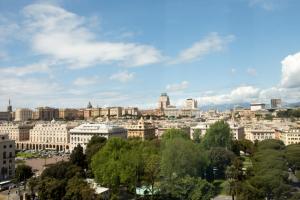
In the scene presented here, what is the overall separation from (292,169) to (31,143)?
37.0m

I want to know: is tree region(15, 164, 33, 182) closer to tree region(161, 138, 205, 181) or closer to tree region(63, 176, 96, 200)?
tree region(63, 176, 96, 200)

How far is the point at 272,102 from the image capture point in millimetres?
137750

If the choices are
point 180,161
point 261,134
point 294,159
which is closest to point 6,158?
point 180,161

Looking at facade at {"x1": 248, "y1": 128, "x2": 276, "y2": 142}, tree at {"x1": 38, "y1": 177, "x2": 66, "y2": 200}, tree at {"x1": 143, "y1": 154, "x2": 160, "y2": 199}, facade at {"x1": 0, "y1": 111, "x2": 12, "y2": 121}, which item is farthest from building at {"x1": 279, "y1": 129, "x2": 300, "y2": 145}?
facade at {"x1": 0, "y1": 111, "x2": 12, "y2": 121}

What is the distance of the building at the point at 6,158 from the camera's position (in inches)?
979

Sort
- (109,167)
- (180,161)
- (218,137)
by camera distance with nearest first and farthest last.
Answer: (109,167) → (180,161) → (218,137)

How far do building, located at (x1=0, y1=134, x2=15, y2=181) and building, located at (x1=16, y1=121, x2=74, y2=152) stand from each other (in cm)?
2305

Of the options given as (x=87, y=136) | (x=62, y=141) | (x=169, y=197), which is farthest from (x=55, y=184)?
(x=62, y=141)

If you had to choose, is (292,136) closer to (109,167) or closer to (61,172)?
(109,167)

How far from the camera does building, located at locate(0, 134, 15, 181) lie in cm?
2486

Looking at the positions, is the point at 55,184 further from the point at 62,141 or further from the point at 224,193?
the point at 62,141

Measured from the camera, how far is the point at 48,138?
168 ft

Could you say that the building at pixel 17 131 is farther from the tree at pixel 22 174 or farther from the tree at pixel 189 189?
the tree at pixel 189 189

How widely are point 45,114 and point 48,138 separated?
43287 mm
